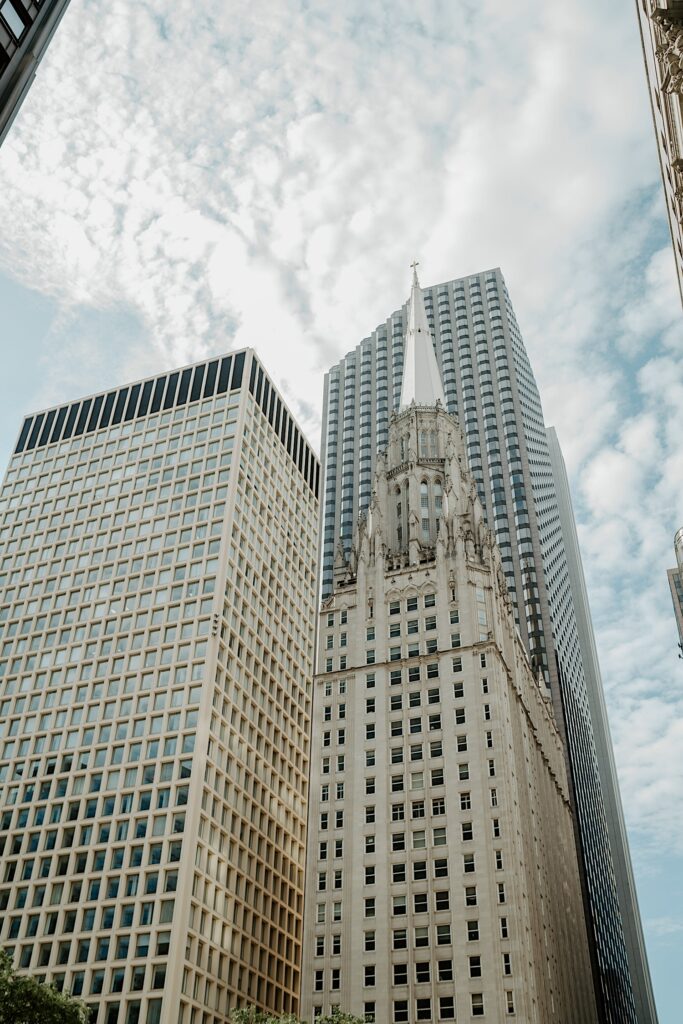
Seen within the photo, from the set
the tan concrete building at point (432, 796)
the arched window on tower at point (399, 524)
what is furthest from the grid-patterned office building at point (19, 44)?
the arched window on tower at point (399, 524)

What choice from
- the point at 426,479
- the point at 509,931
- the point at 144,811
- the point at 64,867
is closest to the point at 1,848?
the point at 64,867

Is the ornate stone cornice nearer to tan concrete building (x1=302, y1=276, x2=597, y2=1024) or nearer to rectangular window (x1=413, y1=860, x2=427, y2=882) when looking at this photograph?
tan concrete building (x1=302, y1=276, x2=597, y2=1024)

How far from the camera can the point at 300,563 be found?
135875 mm

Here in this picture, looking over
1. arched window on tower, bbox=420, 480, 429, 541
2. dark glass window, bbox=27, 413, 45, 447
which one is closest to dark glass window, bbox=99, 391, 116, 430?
dark glass window, bbox=27, 413, 45, 447

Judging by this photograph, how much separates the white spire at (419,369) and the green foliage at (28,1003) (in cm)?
10124

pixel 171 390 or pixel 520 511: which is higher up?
pixel 520 511

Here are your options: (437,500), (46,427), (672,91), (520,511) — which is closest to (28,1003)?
(672,91)

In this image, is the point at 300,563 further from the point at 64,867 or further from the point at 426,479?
the point at 64,867

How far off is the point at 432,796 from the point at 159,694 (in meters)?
→ 30.0

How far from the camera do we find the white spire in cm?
14838

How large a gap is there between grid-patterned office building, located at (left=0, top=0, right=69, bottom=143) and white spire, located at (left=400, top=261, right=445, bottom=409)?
10673cm

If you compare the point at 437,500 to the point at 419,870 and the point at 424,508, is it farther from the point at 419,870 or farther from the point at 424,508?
the point at 419,870

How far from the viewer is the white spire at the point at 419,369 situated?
14838 centimetres

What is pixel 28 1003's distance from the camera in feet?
195
